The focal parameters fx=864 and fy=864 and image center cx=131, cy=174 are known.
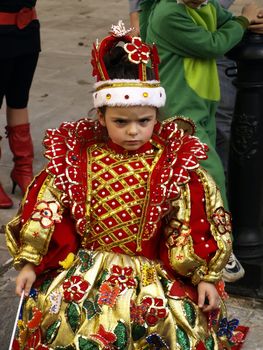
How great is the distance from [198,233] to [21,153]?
8.20ft

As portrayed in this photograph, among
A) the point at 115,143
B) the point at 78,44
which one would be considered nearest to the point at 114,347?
the point at 115,143

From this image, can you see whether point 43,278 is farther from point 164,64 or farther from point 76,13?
point 76,13

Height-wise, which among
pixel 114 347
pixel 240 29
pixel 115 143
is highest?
pixel 240 29

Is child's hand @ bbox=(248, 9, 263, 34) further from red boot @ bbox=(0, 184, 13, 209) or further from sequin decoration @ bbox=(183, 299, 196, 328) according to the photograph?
red boot @ bbox=(0, 184, 13, 209)

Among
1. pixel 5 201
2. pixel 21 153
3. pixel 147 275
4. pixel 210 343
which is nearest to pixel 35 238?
pixel 147 275

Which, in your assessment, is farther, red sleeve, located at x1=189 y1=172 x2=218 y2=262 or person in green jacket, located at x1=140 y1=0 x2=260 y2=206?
person in green jacket, located at x1=140 y1=0 x2=260 y2=206

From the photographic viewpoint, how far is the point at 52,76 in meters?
8.65

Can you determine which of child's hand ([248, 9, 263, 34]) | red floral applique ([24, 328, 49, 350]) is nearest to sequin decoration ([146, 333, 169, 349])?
red floral applique ([24, 328, 49, 350])

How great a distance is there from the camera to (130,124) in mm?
3242

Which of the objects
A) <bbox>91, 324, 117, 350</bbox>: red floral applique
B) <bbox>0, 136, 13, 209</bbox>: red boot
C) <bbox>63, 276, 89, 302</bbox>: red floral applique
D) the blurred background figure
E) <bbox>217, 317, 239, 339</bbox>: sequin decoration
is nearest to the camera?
<bbox>91, 324, 117, 350</bbox>: red floral applique

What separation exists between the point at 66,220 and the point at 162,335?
59 centimetres

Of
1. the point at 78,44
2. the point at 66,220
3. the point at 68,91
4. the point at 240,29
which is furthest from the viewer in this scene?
the point at 78,44

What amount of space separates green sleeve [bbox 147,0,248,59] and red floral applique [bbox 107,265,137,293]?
1398 millimetres

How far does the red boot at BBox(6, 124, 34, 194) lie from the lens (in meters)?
5.61
